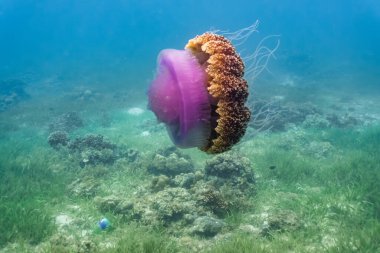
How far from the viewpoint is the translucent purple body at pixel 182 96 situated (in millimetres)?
2631

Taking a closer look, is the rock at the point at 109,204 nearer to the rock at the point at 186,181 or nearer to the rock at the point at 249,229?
the rock at the point at 186,181

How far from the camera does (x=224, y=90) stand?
2674mm

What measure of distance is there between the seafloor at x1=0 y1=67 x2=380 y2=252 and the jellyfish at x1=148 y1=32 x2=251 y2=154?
2.63 metres

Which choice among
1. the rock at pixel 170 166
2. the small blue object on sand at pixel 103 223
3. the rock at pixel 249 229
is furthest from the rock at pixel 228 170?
the small blue object on sand at pixel 103 223

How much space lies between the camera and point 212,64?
9.04 ft

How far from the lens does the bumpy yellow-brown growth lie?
2699 millimetres

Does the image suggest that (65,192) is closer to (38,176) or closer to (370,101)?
(38,176)

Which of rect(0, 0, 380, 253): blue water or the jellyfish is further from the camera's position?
rect(0, 0, 380, 253): blue water

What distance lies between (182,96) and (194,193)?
574cm

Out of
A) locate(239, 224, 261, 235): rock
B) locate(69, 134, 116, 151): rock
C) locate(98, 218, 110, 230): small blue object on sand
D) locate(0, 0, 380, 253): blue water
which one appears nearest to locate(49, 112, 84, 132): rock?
locate(0, 0, 380, 253): blue water

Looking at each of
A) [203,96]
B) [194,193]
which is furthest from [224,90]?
[194,193]

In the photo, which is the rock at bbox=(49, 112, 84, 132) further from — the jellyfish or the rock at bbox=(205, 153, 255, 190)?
the jellyfish

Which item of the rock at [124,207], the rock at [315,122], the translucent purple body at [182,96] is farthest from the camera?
the rock at [315,122]

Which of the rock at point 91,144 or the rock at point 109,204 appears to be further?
the rock at point 91,144
